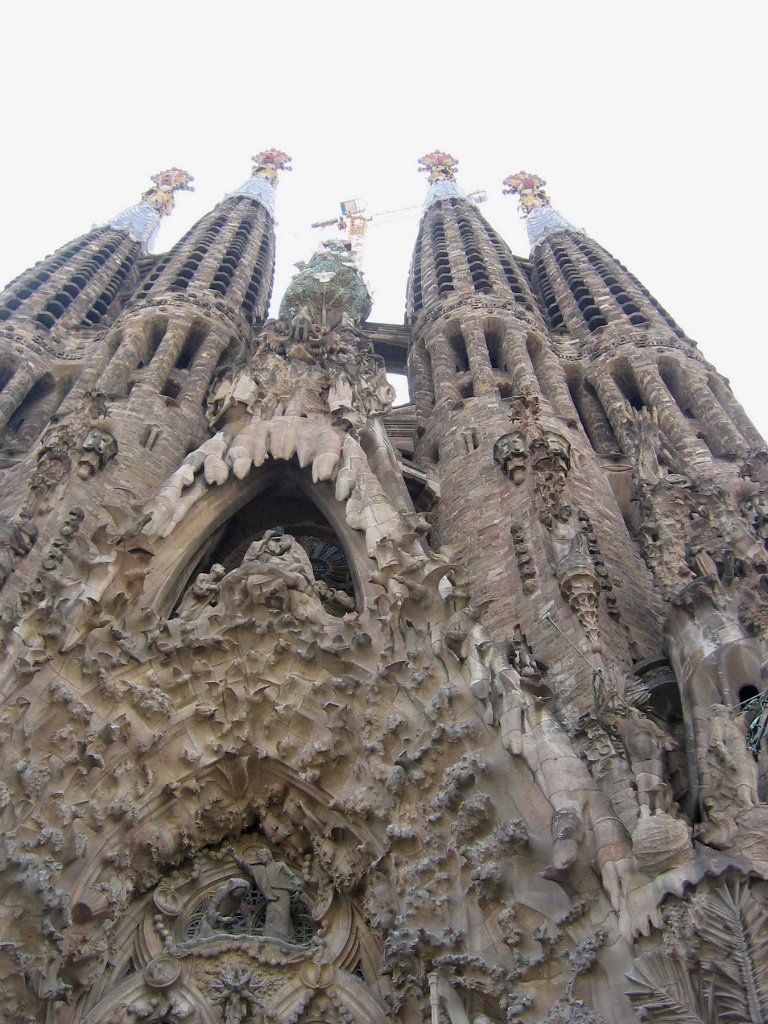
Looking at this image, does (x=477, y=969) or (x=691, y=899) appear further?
(x=477, y=969)

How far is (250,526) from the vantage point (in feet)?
45.3

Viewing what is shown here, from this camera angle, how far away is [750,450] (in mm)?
15711

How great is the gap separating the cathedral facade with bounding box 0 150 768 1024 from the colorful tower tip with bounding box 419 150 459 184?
2367 cm

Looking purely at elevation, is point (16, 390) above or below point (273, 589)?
above

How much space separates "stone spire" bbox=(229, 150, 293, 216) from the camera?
34.7 metres

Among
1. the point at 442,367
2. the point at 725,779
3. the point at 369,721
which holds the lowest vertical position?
the point at 725,779

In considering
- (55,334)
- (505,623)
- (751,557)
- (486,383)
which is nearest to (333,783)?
(505,623)

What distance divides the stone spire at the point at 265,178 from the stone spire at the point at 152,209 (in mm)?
2718

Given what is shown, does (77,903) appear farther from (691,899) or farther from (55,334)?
(55,334)

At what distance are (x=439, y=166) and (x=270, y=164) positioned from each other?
6.59m

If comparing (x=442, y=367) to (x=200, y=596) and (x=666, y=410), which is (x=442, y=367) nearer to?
(x=666, y=410)

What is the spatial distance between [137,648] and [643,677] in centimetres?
522

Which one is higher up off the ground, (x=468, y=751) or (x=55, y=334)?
(x=55, y=334)

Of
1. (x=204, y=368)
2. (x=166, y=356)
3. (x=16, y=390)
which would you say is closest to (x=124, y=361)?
(x=166, y=356)
